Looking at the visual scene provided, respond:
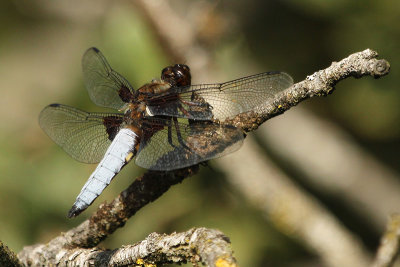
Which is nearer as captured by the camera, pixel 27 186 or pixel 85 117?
pixel 85 117

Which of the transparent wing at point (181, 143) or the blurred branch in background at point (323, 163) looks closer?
the transparent wing at point (181, 143)

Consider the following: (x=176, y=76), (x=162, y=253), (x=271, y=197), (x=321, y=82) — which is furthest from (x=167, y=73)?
(x=271, y=197)

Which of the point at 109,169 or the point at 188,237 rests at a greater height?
the point at 109,169

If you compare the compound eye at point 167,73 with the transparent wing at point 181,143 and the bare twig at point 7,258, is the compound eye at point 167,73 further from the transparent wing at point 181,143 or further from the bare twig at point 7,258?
the bare twig at point 7,258

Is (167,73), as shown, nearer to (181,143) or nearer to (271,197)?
(181,143)

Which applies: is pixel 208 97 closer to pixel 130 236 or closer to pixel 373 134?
pixel 130 236

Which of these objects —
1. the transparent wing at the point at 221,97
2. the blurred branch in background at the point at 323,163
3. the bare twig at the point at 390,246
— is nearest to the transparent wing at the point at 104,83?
the transparent wing at the point at 221,97

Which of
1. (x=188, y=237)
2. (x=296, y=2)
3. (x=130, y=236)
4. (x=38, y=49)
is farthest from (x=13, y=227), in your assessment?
(x=38, y=49)
